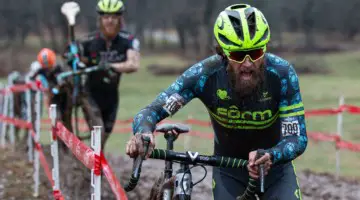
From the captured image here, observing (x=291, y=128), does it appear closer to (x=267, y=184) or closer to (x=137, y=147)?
(x=267, y=184)

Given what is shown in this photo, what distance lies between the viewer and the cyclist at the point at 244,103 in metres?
3.92

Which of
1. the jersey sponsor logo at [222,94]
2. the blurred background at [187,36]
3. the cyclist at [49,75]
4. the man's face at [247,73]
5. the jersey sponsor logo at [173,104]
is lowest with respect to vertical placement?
the blurred background at [187,36]

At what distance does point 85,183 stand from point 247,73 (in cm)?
458

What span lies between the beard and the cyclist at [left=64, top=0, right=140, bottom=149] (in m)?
4.32

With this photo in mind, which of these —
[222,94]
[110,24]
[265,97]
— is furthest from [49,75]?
[265,97]

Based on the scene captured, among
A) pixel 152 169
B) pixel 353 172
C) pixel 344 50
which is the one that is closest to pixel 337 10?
pixel 344 50

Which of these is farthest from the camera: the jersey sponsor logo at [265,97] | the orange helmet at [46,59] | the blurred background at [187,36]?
the blurred background at [187,36]

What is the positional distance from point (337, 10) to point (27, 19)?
88.6 feet

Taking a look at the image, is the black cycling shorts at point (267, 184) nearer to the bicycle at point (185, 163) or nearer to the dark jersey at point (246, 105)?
the dark jersey at point (246, 105)

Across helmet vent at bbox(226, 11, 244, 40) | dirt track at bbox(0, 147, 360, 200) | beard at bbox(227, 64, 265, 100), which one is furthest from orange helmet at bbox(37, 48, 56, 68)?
helmet vent at bbox(226, 11, 244, 40)

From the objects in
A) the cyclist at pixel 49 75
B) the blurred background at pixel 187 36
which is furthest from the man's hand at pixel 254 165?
the blurred background at pixel 187 36

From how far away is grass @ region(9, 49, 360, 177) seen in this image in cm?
1633

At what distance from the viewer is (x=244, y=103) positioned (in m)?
4.29

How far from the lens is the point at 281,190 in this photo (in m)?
4.29
